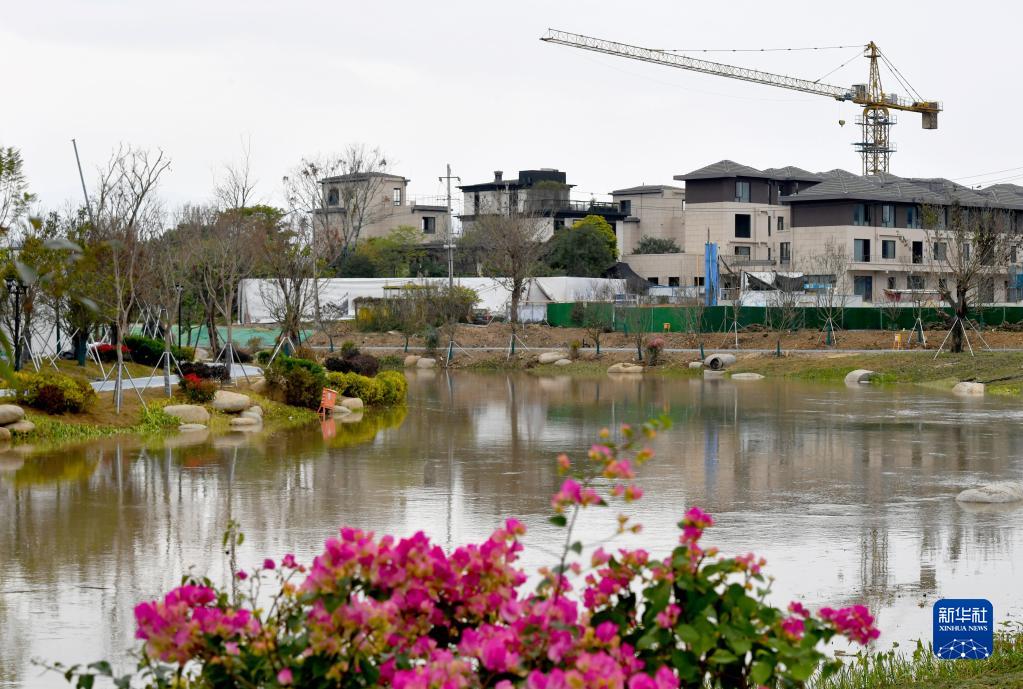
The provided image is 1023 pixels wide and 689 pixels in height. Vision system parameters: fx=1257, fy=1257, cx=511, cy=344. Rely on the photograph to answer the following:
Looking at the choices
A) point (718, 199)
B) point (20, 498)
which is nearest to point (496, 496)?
point (20, 498)

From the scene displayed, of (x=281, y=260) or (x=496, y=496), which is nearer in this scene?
(x=496, y=496)

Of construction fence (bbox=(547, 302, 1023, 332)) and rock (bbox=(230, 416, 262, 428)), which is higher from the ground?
construction fence (bbox=(547, 302, 1023, 332))

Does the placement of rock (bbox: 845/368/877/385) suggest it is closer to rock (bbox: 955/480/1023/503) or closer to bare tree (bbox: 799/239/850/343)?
bare tree (bbox: 799/239/850/343)

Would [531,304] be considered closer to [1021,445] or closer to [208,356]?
[208,356]

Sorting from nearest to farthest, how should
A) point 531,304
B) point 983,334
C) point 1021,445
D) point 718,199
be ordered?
point 1021,445, point 983,334, point 531,304, point 718,199

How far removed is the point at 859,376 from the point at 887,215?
31.8 meters

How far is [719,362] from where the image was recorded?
46656 mm

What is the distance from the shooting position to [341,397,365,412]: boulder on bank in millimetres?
29998

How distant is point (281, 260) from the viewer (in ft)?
127

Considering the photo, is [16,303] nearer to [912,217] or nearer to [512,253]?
[512,253]

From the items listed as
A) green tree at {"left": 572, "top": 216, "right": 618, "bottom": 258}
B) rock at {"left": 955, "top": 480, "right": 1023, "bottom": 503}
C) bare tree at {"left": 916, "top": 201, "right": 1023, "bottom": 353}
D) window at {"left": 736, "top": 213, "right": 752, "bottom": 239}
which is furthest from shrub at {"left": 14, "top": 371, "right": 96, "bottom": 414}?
window at {"left": 736, "top": 213, "right": 752, "bottom": 239}

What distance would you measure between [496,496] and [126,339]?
2036 centimetres

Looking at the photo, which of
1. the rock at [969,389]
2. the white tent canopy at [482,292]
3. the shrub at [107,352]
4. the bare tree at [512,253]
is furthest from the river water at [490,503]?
the white tent canopy at [482,292]

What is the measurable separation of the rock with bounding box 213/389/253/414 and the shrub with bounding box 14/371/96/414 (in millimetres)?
3164
